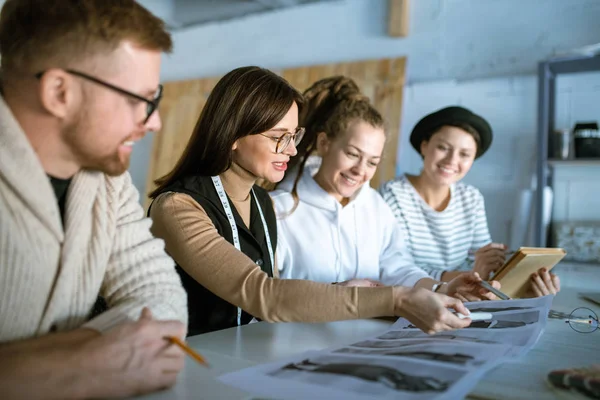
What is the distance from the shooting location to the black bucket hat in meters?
2.37

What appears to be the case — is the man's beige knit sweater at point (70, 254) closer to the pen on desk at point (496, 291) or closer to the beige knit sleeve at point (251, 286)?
the beige knit sleeve at point (251, 286)

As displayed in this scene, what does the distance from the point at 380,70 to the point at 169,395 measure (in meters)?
3.52

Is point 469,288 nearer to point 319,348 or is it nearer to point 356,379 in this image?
point 319,348

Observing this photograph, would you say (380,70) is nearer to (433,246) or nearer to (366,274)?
(433,246)

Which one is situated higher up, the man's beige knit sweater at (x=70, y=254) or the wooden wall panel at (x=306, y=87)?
the wooden wall panel at (x=306, y=87)

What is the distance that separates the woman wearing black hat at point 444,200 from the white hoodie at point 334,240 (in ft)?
0.99

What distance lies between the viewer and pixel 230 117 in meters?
1.43

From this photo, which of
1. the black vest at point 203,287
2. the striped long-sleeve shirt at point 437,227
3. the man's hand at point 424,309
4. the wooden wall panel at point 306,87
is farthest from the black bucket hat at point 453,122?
the man's hand at point 424,309

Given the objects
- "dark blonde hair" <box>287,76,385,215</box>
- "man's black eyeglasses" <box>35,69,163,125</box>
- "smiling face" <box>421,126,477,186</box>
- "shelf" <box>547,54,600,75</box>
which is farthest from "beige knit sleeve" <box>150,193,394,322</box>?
"shelf" <box>547,54,600,75</box>

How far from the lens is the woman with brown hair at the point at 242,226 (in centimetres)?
104

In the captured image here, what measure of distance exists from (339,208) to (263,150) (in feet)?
1.93

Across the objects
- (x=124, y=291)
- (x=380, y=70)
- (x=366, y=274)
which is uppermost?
(x=380, y=70)

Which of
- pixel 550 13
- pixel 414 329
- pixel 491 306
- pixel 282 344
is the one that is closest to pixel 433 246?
pixel 491 306

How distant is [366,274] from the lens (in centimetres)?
196
